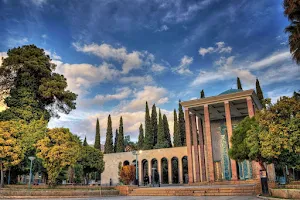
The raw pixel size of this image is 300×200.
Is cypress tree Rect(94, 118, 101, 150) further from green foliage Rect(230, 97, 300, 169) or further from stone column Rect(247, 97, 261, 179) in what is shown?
green foliage Rect(230, 97, 300, 169)

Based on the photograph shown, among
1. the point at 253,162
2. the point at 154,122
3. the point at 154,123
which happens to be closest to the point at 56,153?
the point at 253,162

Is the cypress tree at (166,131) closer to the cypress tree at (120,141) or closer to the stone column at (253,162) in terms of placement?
the cypress tree at (120,141)

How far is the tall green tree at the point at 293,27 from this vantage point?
13.6 m

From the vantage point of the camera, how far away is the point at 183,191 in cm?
1839

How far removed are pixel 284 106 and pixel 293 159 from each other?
7136mm

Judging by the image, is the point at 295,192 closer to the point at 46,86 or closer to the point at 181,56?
the point at 181,56

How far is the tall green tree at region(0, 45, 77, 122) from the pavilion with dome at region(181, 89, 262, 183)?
14.4 metres

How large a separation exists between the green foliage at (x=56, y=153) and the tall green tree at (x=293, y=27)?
16213 millimetres

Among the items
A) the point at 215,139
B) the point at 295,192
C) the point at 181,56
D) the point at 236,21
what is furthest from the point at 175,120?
the point at 295,192

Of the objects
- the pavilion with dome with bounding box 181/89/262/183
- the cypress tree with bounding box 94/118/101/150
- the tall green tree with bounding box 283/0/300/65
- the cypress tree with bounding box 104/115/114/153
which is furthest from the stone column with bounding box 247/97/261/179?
the cypress tree with bounding box 94/118/101/150

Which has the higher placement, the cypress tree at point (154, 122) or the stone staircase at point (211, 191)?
the cypress tree at point (154, 122)

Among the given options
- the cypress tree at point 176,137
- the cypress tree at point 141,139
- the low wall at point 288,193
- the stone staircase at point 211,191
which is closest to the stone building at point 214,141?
the cypress tree at point 176,137

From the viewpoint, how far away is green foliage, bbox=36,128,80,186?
64.4 ft

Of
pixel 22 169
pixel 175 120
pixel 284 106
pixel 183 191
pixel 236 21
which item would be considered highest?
pixel 236 21
